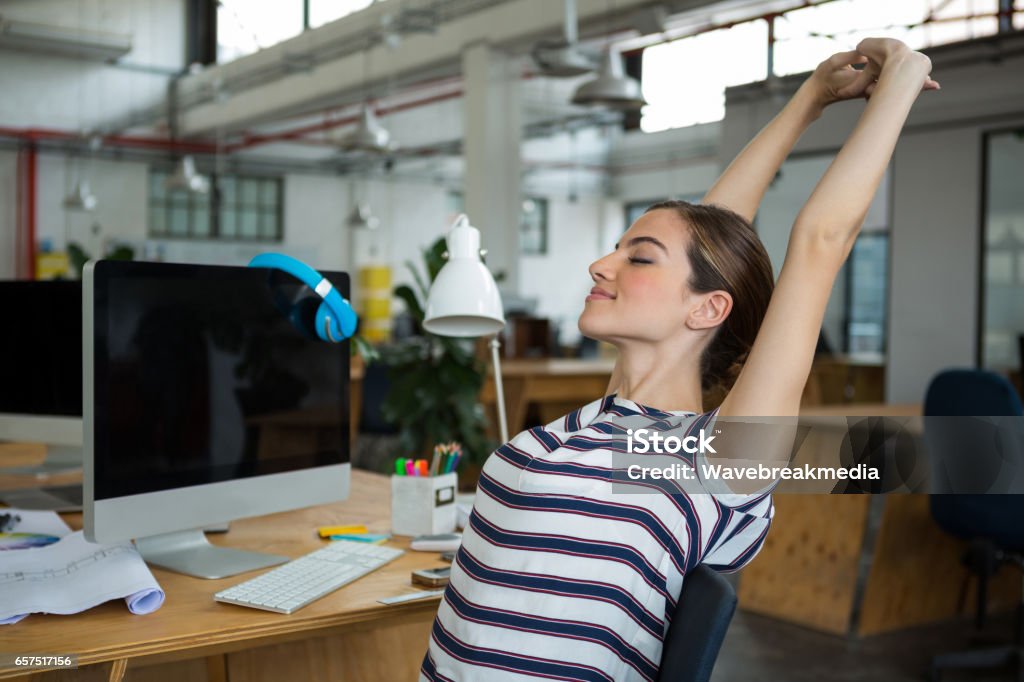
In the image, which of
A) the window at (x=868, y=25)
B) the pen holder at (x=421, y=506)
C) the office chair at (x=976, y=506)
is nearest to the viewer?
the pen holder at (x=421, y=506)

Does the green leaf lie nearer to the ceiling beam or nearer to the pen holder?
the pen holder

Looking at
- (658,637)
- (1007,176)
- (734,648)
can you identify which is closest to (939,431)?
(734,648)

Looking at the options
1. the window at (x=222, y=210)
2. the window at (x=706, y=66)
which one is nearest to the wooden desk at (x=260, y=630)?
the window at (x=706, y=66)

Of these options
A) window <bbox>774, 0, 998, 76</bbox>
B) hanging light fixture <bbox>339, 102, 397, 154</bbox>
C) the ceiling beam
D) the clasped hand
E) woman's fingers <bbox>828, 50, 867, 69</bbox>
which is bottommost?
the clasped hand

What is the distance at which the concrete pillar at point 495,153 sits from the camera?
8.63 metres

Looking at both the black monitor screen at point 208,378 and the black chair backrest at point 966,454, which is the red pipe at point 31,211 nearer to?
the black chair backrest at point 966,454

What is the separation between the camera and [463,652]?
4.20 ft

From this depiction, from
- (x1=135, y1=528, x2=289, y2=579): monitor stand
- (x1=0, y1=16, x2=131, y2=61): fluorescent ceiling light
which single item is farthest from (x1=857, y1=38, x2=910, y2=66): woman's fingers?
(x1=0, y1=16, x2=131, y2=61): fluorescent ceiling light

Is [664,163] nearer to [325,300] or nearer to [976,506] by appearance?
[976,506]

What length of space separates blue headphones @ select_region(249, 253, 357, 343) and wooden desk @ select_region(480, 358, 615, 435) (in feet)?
14.5

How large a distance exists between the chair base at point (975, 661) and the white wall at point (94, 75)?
1312cm

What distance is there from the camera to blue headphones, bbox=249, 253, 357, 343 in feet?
5.84

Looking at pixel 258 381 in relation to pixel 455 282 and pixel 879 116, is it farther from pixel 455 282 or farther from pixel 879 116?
pixel 879 116

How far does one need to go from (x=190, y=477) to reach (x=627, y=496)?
33.4 inches
